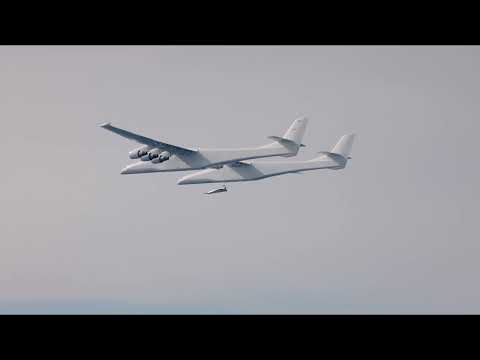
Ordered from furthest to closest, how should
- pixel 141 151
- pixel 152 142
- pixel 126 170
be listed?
pixel 126 170, pixel 141 151, pixel 152 142

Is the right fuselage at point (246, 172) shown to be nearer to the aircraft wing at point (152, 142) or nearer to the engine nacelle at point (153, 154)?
the engine nacelle at point (153, 154)

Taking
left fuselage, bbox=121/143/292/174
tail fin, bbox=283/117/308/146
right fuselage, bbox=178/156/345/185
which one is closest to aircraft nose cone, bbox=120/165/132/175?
left fuselage, bbox=121/143/292/174

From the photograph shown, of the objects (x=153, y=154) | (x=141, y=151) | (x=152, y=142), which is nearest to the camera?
(x=152, y=142)

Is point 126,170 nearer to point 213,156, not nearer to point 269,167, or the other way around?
point 213,156

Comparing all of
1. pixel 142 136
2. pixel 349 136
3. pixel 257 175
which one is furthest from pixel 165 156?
pixel 349 136

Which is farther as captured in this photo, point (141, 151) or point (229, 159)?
point (141, 151)

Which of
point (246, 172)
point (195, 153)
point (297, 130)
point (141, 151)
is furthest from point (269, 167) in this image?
point (141, 151)

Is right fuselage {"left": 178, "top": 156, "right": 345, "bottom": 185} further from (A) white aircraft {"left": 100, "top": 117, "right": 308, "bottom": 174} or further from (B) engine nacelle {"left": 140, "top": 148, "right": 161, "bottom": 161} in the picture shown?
(B) engine nacelle {"left": 140, "top": 148, "right": 161, "bottom": 161}
